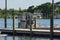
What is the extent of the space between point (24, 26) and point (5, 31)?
2.62 metres

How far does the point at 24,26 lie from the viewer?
23828 mm

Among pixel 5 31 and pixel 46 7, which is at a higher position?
pixel 46 7

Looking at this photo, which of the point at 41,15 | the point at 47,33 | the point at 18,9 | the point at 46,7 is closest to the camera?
the point at 47,33

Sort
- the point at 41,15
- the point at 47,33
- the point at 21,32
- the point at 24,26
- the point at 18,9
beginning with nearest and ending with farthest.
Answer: the point at 47,33 → the point at 21,32 → the point at 24,26 → the point at 41,15 → the point at 18,9

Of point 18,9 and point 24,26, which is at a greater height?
point 18,9

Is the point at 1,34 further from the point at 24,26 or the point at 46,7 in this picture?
the point at 46,7

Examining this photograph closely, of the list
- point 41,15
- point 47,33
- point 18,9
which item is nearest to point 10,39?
point 47,33

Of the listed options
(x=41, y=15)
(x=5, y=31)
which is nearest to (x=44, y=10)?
(x=41, y=15)

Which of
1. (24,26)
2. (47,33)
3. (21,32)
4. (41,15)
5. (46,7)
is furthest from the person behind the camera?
(46,7)

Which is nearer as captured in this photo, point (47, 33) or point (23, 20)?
point (47, 33)

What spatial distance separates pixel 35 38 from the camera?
787 inches

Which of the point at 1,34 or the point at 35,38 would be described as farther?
the point at 1,34

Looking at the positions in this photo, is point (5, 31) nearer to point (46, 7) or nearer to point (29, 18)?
point (29, 18)

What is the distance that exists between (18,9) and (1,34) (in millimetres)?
16830
